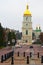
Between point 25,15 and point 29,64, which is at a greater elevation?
point 25,15

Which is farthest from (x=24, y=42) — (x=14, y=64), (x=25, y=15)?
(x=14, y=64)

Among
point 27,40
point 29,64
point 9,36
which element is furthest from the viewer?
point 27,40

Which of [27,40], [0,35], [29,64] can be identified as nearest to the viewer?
[29,64]

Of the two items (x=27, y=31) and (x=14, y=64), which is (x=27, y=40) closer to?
(x=27, y=31)

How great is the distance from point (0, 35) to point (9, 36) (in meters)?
22.8

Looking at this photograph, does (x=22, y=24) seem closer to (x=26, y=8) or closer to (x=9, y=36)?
(x=26, y=8)

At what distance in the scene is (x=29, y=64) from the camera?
18672mm

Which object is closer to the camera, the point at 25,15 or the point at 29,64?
the point at 29,64

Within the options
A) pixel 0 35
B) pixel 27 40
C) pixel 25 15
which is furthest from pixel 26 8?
pixel 0 35

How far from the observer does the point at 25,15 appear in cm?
8969

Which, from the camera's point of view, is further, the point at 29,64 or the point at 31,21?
the point at 31,21

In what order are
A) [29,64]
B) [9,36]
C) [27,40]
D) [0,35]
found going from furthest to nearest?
[27,40] → [9,36] → [0,35] → [29,64]

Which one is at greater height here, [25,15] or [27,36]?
[25,15]

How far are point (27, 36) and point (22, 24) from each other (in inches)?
149
